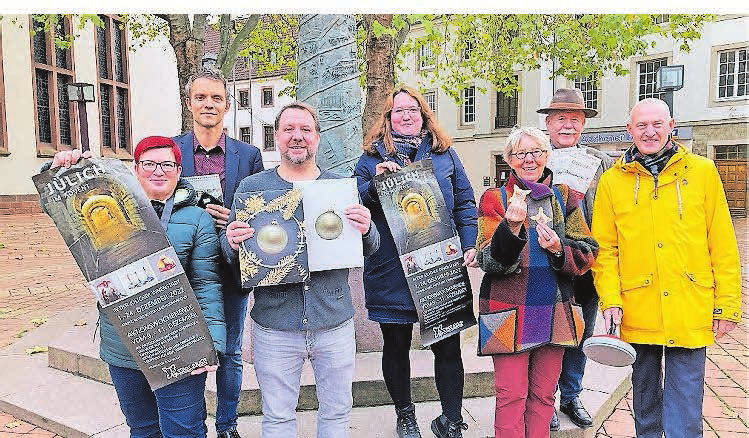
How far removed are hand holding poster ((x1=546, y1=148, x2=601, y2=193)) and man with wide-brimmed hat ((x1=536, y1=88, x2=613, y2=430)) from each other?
0.06 meters

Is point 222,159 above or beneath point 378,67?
beneath

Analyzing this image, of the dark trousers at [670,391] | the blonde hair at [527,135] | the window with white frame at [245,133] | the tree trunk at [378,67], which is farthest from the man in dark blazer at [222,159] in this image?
the window with white frame at [245,133]

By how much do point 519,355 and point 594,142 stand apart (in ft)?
76.2

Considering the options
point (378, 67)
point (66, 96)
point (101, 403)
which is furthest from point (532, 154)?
point (66, 96)

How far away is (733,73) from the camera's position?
2098 centimetres

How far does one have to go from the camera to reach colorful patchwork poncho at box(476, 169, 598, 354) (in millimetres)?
2701

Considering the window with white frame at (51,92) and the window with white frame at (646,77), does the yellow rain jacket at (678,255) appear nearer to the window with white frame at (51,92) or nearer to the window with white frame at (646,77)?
the window with white frame at (51,92)

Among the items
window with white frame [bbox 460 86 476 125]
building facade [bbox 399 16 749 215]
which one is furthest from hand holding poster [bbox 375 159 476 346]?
window with white frame [bbox 460 86 476 125]

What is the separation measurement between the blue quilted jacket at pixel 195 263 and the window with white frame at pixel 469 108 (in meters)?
26.7

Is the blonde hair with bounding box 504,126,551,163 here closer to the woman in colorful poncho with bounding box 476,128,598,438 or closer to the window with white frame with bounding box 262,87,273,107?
the woman in colorful poncho with bounding box 476,128,598,438

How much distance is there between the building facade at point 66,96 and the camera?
17.9 meters

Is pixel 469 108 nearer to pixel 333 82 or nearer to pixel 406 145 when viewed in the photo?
pixel 333 82

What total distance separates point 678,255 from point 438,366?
1.29 m

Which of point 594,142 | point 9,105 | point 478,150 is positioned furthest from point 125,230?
point 478,150
